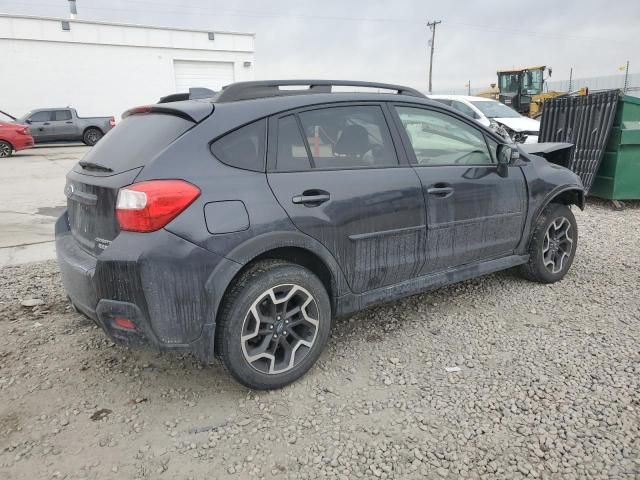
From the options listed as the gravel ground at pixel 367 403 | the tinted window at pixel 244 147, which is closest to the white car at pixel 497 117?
the gravel ground at pixel 367 403

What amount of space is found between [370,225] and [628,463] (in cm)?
172

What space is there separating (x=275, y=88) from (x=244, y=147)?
2.01 feet

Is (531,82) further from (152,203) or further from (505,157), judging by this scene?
(152,203)

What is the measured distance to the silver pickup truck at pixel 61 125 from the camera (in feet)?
59.3

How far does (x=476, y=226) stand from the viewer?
139 inches

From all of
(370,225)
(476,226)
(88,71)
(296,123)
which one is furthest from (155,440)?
(88,71)

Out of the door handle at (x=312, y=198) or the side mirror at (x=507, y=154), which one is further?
the side mirror at (x=507, y=154)

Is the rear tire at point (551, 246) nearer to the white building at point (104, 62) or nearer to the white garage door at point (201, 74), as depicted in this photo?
the white building at point (104, 62)

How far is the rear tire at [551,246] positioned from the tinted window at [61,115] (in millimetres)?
18992

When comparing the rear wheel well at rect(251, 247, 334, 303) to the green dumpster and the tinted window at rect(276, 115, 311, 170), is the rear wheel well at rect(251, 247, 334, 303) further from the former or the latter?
the green dumpster

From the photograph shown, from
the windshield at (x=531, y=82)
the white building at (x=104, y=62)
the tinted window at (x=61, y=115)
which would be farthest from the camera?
the white building at (x=104, y=62)

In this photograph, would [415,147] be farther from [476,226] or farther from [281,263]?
[281,263]

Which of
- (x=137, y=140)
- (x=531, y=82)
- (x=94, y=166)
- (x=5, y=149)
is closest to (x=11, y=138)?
(x=5, y=149)

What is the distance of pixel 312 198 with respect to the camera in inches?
107
